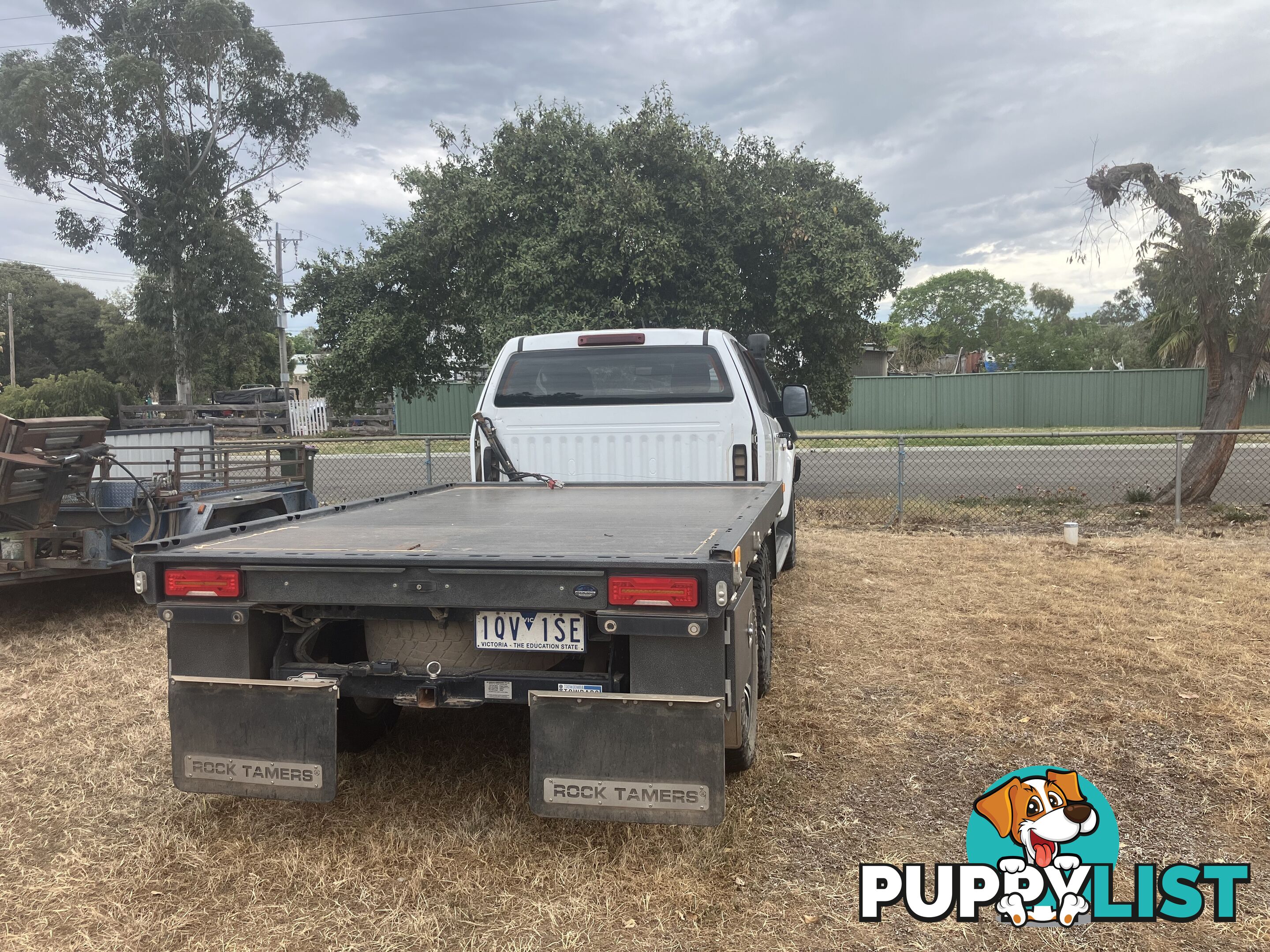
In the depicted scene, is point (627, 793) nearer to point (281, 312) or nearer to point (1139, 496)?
point (1139, 496)

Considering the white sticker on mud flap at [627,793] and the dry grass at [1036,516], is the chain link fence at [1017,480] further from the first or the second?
the white sticker on mud flap at [627,793]

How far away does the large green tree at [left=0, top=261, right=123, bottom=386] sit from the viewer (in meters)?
44.8

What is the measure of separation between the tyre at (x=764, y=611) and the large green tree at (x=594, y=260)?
7.13 m

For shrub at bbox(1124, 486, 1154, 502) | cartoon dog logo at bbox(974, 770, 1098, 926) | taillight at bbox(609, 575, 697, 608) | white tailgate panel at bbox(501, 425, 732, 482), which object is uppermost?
white tailgate panel at bbox(501, 425, 732, 482)

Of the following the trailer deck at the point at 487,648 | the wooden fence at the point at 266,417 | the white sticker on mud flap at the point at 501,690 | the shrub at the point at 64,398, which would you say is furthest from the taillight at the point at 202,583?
the shrub at the point at 64,398

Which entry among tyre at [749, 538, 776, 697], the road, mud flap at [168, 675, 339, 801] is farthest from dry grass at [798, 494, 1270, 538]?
mud flap at [168, 675, 339, 801]

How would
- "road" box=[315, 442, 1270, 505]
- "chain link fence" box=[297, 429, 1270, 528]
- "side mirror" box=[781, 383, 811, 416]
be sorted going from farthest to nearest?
"road" box=[315, 442, 1270, 505] → "chain link fence" box=[297, 429, 1270, 528] → "side mirror" box=[781, 383, 811, 416]

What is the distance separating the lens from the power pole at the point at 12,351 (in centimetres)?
4119

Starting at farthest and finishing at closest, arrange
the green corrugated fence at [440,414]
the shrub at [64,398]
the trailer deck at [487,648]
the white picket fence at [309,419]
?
the green corrugated fence at [440,414]
the white picket fence at [309,419]
the shrub at [64,398]
the trailer deck at [487,648]

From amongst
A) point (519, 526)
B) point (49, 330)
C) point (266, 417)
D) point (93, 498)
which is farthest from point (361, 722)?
point (49, 330)

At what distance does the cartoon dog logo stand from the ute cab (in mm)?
2480

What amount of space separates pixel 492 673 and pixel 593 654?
1.25 ft

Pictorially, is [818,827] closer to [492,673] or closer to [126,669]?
[492,673]

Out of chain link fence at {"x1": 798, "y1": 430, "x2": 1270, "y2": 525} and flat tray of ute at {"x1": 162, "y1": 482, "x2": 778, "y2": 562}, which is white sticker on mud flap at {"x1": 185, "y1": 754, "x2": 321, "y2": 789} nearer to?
flat tray of ute at {"x1": 162, "y1": 482, "x2": 778, "y2": 562}
